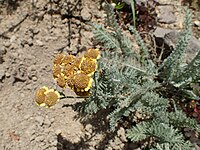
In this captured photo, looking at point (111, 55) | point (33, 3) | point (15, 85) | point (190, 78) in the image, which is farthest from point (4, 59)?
point (190, 78)

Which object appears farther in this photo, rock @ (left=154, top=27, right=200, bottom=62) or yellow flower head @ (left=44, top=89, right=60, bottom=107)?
rock @ (left=154, top=27, right=200, bottom=62)

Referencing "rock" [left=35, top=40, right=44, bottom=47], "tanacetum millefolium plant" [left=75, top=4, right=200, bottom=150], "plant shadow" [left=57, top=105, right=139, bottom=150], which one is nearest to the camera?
"tanacetum millefolium plant" [left=75, top=4, right=200, bottom=150]

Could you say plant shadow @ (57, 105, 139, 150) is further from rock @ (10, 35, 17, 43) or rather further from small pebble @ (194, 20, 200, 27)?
small pebble @ (194, 20, 200, 27)

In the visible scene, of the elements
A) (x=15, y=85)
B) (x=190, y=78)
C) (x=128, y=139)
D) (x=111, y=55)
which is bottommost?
(x=128, y=139)

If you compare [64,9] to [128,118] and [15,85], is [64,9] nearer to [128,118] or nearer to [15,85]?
[15,85]

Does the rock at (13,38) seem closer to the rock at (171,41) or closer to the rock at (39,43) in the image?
the rock at (39,43)

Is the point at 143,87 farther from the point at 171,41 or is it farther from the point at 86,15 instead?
the point at 86,15

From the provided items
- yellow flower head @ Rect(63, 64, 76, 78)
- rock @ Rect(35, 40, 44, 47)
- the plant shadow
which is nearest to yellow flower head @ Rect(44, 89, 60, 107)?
yellow flower head @ Rect(63, 64, 76, 78)

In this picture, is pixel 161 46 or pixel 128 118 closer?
pixel 128 118
